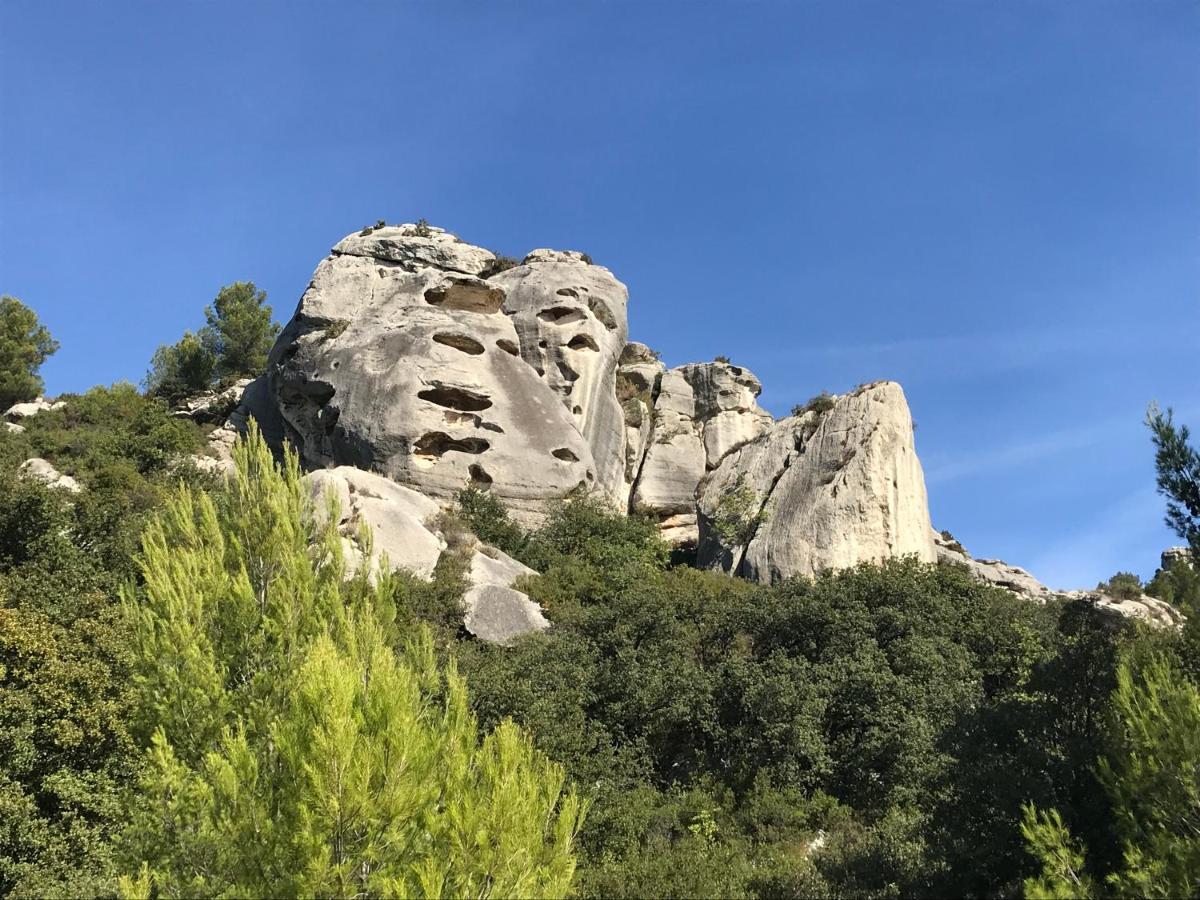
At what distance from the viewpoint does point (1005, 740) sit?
42.4 feet

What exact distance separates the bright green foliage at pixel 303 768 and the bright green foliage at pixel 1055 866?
4.58 m

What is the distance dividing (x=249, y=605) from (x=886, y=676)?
447 inches

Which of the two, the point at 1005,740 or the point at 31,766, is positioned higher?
the point at 1005,740

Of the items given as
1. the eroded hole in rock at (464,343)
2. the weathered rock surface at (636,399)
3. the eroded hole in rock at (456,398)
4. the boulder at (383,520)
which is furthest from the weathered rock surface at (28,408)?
the weathered rock surface at (636,399)

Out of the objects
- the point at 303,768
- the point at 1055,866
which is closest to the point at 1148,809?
the point at 1055,866

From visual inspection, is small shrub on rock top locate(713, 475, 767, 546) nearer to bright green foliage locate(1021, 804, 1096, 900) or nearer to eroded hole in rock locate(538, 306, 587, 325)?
eroded hole in rock locate(538, 306, 587, 325)

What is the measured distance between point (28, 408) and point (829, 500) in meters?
31.2

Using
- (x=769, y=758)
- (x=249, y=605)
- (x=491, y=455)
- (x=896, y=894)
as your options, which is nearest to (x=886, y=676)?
(x=769, y=758)

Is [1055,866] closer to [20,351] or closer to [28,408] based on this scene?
[28,408]

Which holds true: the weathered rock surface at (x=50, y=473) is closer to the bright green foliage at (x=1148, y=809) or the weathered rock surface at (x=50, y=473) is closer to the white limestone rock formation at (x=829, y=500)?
the white limestone rock formation at (x=829, y=500)

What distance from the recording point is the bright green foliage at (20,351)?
40969mm

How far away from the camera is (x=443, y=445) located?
2973 cm

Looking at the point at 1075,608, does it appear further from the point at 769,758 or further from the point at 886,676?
the point at 769,758

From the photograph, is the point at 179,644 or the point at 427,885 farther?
the point at 179,644
